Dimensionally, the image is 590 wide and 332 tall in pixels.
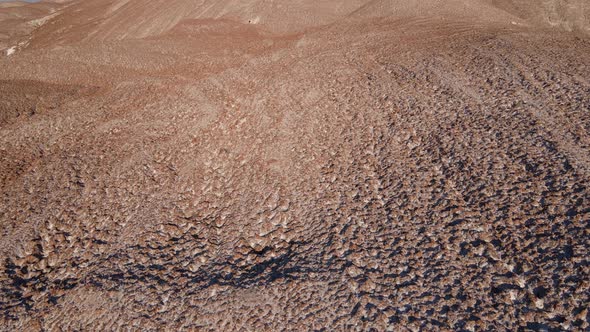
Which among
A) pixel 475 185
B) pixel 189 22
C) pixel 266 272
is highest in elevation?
pixel 189 22

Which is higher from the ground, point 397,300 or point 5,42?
point 5,42

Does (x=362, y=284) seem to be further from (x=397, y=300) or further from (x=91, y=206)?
(x=91, y=206)

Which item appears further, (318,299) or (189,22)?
(189,22)

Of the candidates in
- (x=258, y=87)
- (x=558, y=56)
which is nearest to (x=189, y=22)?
(x=258, y=87)

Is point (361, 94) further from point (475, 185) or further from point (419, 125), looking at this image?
point (475, 185)

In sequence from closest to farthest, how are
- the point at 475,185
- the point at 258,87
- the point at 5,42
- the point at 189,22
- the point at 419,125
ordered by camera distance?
the point at 475,185, the point at 419,125, the point at 258,87, the point at 189,22, the point at 5,42

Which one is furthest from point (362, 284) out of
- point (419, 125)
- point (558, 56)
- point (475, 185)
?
point (558, 56)

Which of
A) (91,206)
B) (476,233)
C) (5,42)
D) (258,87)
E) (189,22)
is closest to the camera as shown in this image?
(476,233)
